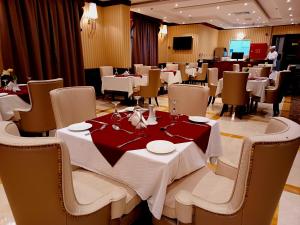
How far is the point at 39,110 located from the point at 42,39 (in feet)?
9.72

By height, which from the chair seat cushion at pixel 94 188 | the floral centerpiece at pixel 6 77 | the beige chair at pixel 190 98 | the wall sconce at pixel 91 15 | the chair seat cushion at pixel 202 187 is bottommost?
the chair seat cushion at pixel 202 187

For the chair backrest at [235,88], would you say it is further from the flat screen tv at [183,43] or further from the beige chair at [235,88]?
the flat screen tv at [183,43]

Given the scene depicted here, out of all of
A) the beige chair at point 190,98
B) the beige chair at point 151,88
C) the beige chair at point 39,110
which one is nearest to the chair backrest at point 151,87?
the beige chair at point 151,88

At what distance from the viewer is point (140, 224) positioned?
67.4 inches

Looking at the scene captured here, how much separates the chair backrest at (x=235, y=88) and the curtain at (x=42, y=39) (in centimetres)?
392

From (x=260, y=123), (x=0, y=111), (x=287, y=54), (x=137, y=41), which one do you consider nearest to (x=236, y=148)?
(x=260, y=123)

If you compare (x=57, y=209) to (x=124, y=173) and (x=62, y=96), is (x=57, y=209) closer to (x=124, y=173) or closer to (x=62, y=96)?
(x=124, y=173)

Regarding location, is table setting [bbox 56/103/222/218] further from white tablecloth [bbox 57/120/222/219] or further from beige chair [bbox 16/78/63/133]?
beige chair [bbox 16/78/63/133]

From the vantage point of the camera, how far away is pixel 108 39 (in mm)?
7090

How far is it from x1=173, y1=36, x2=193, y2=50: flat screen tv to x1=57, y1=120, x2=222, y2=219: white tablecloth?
387 inches

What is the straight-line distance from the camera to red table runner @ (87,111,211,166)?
141 cm

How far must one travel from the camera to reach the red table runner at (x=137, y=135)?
1.41 m

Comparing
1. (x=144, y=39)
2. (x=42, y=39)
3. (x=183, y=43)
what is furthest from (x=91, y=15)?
(x=183, y=43)

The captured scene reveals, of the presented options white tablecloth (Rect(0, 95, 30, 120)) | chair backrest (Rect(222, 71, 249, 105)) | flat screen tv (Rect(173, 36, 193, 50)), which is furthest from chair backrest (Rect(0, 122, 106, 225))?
flat screen tv (Rect(173, 36, 193, 50))
